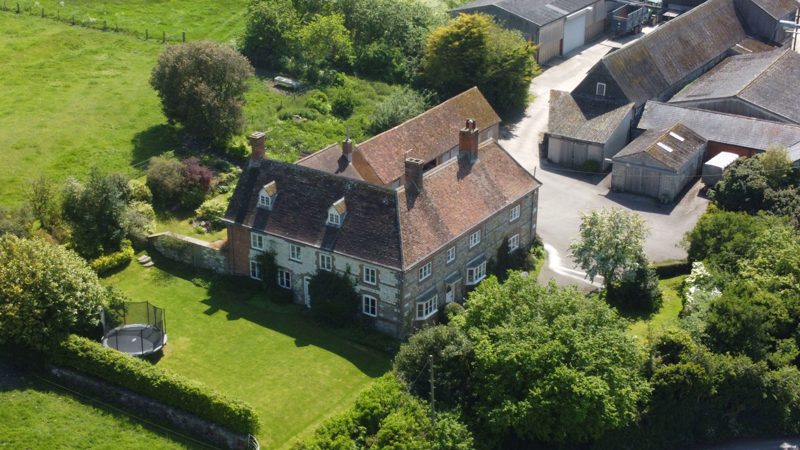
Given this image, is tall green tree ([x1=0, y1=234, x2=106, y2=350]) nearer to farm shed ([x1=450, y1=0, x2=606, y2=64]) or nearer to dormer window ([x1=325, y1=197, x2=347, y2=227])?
dormer window ([x1=325, y1=197, x2=347, y2=227])

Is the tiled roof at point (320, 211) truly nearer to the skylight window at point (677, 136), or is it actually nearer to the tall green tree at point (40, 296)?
the tall green tree at point (40, 296)

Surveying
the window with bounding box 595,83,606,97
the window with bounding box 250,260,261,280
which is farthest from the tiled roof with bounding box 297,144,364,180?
the window with bounding box 595,83,606,97

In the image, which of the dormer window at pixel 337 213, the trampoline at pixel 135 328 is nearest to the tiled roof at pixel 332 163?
the dormer window at pixel 337 213

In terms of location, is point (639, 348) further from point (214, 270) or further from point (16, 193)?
point (16, 193)

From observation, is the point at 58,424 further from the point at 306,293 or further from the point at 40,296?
the point at 306,293

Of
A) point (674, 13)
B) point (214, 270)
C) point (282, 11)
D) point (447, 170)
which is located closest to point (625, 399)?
point (447, 170)

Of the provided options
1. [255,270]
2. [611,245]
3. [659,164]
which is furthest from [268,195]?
[659,164]
